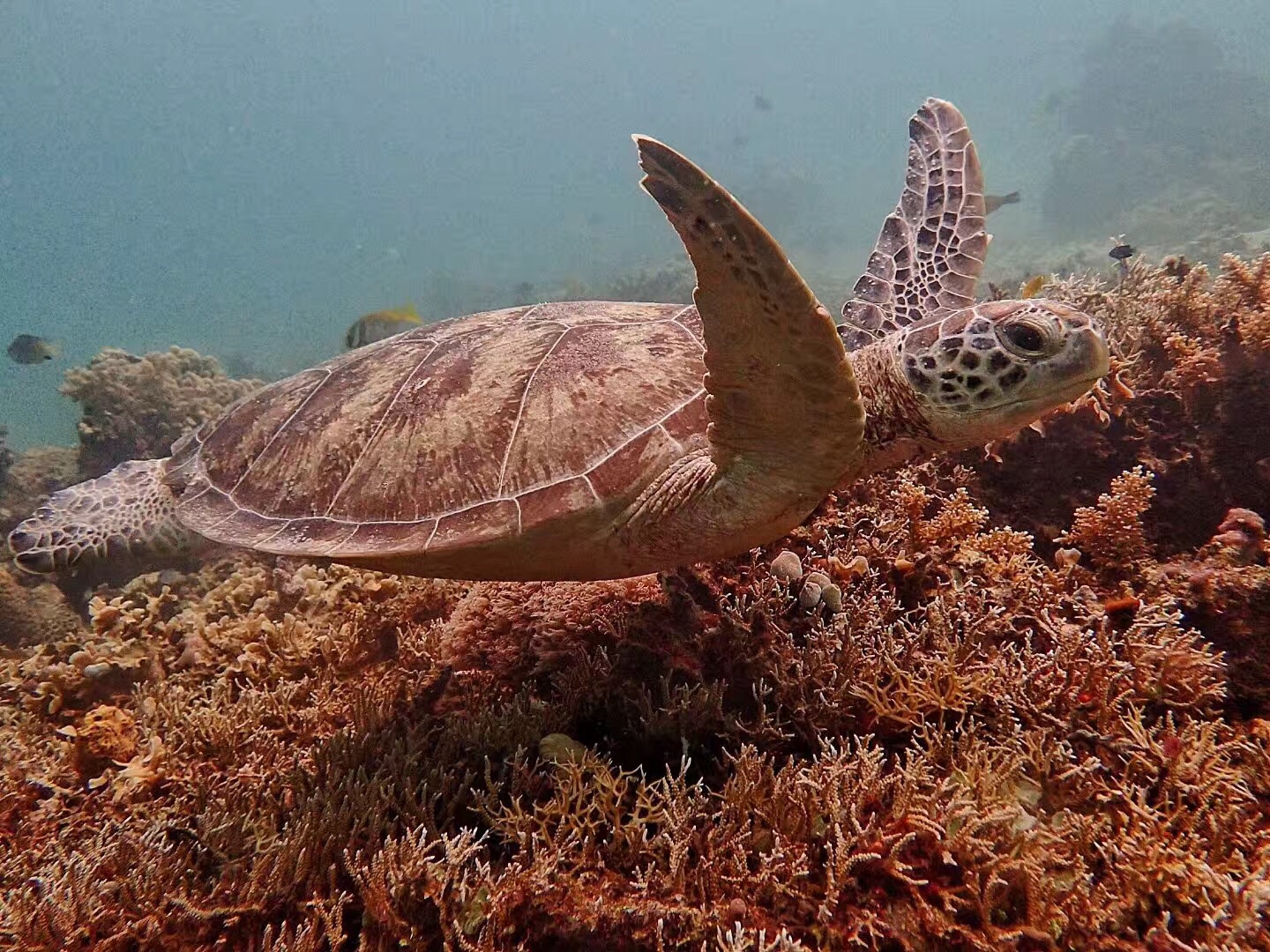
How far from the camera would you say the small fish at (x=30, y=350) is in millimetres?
8617

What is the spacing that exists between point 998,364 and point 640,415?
4.05ft

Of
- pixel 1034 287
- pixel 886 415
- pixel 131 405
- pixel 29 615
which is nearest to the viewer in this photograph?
pixel 886 415

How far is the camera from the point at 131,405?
7738mm

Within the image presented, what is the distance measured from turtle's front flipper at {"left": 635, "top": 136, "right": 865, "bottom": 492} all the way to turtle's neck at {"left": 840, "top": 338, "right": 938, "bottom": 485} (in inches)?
12.0

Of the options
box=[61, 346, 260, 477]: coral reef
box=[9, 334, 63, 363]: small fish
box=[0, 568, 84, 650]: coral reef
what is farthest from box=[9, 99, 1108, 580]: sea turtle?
box=[9, 334, 63, 363]: small fish

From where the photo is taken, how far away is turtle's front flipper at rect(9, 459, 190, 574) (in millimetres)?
3117

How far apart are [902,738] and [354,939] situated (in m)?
1.76

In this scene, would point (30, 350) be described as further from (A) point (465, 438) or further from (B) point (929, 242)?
(B) point (929, 242)

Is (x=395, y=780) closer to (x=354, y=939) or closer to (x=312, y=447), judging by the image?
(x=354, y=939)

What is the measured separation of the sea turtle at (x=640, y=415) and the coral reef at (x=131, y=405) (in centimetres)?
525

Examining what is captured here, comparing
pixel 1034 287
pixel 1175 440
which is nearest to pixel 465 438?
pixel 1175 440

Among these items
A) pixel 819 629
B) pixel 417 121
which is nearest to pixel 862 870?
pixel 819 629

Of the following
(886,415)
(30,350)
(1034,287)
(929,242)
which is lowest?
(886,415)

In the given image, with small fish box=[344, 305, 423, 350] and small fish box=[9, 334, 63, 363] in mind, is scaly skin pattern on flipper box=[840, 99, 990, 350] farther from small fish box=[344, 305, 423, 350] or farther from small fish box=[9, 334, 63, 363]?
small fish box=[9, 334, 63, 363]
